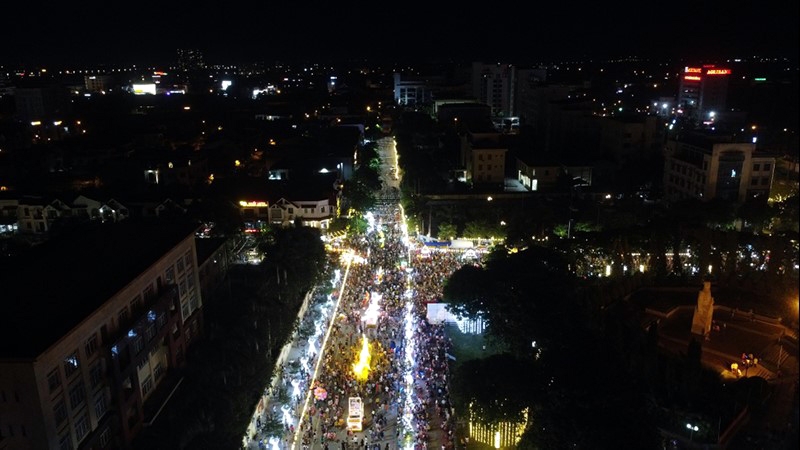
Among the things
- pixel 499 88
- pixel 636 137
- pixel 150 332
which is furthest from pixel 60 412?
pixel 499 88

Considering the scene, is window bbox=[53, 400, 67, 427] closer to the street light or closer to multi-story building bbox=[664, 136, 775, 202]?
the street light

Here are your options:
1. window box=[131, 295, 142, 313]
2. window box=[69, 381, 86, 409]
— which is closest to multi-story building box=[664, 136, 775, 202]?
window box=[131, 295, 142, 313]

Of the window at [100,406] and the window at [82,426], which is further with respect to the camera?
the window at [100,406]

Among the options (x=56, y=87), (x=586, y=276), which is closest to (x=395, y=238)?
(x=586, y=276)

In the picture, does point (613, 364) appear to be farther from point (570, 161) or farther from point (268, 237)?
point (570, 161)

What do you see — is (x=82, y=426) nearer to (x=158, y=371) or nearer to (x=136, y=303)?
(x=136, y=303)

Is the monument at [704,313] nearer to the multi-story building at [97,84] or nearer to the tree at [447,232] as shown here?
the tree at [447,232]

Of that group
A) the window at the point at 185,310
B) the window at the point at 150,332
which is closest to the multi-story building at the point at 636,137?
the window at the point at 185,310
